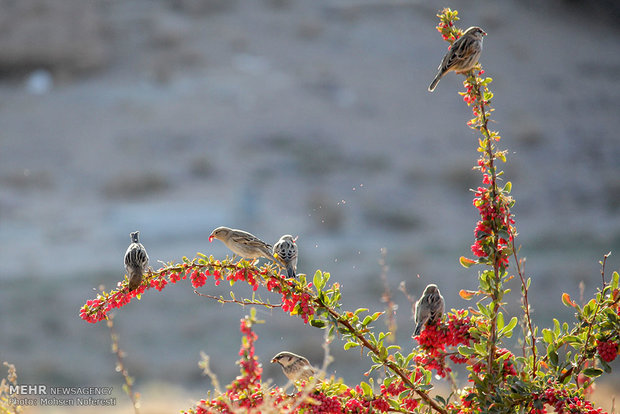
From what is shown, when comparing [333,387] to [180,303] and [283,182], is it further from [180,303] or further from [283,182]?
[283,182]

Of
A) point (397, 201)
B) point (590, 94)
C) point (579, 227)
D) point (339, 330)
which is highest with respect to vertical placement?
point (590, 94)

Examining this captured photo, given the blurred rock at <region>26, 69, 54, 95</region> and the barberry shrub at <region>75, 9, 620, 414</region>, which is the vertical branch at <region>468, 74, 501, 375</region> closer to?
the barberry shrub at <region>75, 9, 620, 414</region>

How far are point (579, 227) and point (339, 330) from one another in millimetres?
16643

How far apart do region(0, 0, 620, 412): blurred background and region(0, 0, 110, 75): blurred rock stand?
0.08 m

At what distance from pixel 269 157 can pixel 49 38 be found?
38.7 feet

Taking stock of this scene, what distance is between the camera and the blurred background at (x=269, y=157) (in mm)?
14234

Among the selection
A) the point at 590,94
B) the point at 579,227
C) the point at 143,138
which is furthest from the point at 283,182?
the point at 590,94

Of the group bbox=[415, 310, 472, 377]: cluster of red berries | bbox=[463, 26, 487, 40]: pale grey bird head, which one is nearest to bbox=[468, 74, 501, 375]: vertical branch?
bbox=[415, 310, 472, 377]: cluster of red berries

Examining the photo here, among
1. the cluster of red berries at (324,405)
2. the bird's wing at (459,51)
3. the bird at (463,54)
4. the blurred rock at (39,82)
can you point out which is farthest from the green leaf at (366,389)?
the blurred rock at (39,82)

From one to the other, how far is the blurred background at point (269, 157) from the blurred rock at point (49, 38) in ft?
0.27

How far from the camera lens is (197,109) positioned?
23.8 m

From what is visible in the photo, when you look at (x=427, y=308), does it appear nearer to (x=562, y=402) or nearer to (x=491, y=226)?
(x=491, y=226)

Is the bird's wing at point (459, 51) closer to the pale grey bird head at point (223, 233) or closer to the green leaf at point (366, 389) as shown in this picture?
the green leaf at point (366, 389)

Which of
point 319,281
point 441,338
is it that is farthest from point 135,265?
point 441,338
